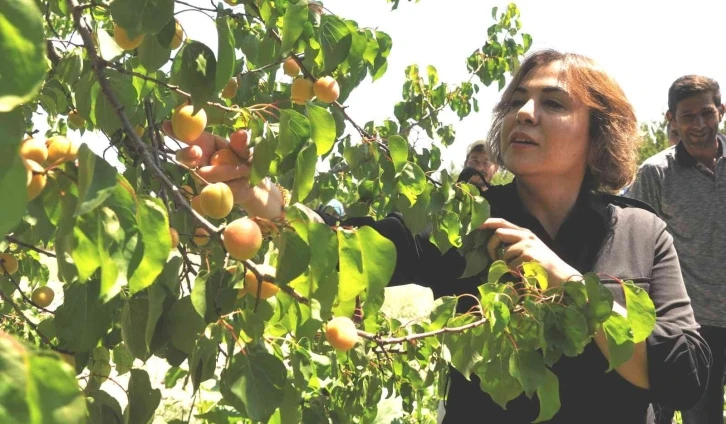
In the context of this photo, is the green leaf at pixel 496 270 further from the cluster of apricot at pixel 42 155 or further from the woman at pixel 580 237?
the cluster of apricot at pixel 42 155

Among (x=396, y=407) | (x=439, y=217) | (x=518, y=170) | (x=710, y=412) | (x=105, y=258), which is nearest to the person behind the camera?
(x=105, y=258)

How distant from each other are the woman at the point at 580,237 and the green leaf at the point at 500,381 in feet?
0.91

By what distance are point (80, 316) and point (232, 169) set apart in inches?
11.3

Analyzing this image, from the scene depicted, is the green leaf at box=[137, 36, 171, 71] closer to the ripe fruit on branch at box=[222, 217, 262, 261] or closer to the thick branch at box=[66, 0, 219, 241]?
the thick branch at box=[66, 0, 219, 241]

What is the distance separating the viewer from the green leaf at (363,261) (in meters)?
0.76

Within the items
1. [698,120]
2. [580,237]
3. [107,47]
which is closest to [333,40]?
[107,47]

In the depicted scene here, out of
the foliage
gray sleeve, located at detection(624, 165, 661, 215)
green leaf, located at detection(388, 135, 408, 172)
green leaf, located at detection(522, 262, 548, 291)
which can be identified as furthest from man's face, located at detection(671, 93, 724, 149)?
green leaf, located at detection(522, 262, 548, 291)

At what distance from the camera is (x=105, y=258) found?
0.58 meters

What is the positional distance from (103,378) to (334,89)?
1.80ft

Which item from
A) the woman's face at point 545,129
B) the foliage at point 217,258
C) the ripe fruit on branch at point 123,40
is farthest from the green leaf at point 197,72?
the woman's face at point 545,129

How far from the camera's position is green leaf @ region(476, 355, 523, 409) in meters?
0.97

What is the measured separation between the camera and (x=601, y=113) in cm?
172

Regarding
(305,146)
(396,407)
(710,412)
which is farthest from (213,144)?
(710,412)

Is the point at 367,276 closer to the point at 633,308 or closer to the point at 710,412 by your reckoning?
the point at 633,308
